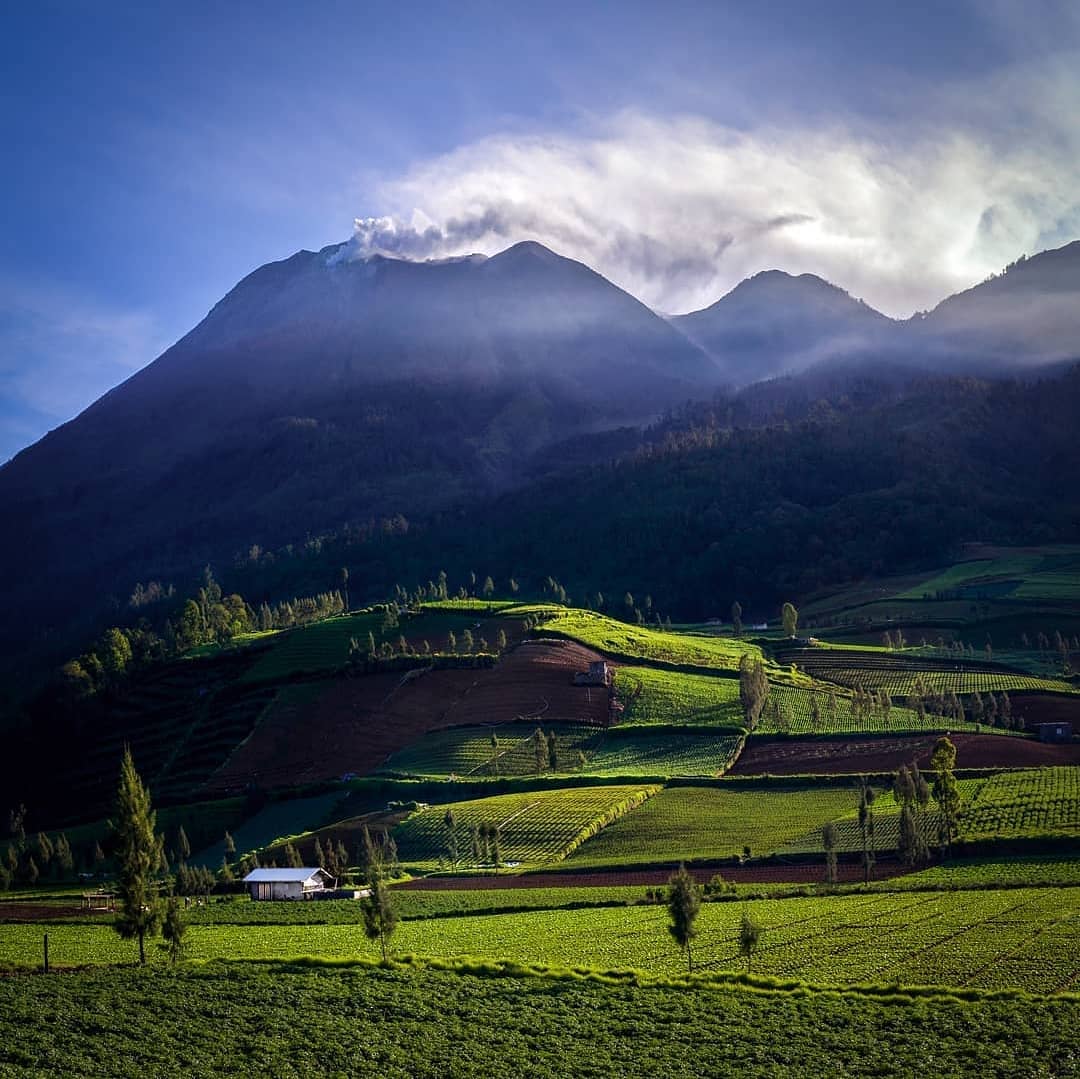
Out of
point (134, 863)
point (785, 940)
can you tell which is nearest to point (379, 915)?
point (134, 863)

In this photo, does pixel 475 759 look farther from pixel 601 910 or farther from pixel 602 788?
pixel 601 910

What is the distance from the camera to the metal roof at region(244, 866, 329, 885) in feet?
262

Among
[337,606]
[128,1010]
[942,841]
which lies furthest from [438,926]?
[337,606]

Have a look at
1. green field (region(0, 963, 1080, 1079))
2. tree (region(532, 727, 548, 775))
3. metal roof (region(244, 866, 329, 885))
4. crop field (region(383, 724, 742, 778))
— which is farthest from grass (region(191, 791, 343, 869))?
green field (region(0, 963, 1080, 1079))

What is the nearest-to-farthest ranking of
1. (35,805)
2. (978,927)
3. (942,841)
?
(978,927)
(942,841)
(35,805)

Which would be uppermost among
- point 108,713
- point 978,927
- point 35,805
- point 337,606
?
point 337,606

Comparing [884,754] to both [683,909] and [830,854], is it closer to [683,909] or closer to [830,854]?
[830,854]

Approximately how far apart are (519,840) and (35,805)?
60.5m

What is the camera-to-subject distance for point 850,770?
328 feet

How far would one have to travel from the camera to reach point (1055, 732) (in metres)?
112

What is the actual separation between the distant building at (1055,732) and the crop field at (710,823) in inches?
1074

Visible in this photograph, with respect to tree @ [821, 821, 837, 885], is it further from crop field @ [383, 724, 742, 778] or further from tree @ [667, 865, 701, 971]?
crop field @ [383, 724, 742, 778]

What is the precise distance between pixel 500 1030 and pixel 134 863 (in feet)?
75.4

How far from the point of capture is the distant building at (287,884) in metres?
79.0
